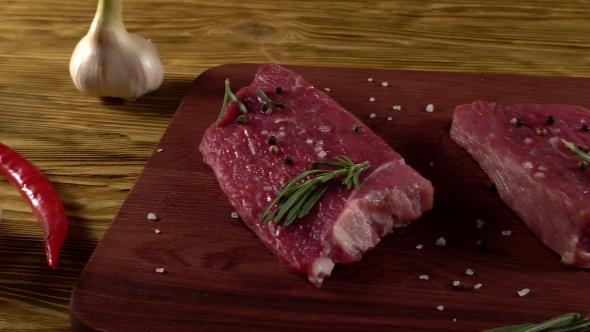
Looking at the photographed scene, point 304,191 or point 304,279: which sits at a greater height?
point 304,191

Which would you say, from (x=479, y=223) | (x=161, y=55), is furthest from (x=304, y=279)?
(x=161, y=55)

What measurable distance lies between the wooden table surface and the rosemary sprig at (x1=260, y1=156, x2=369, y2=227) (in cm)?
81

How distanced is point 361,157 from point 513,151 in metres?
0.62

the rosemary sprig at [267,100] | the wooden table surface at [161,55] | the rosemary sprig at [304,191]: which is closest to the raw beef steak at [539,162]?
the rosemary sprig at [304,191]

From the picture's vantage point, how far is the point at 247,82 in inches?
146

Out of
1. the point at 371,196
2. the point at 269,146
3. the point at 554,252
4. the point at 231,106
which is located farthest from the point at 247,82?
the point at 554,252

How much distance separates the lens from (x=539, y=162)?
2.86 metres

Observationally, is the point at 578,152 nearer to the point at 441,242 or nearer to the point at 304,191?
the point at 441,242

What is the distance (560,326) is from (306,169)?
1.11 m

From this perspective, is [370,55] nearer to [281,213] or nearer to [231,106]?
[231,106]

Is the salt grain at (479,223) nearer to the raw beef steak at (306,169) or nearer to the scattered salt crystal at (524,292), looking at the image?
the raw beef steak at (306,169)

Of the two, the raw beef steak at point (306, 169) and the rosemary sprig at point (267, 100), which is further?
the rosemary sprig at point (267, 100)

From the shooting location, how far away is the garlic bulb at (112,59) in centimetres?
350

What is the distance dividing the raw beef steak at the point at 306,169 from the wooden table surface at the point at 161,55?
0.59 m
